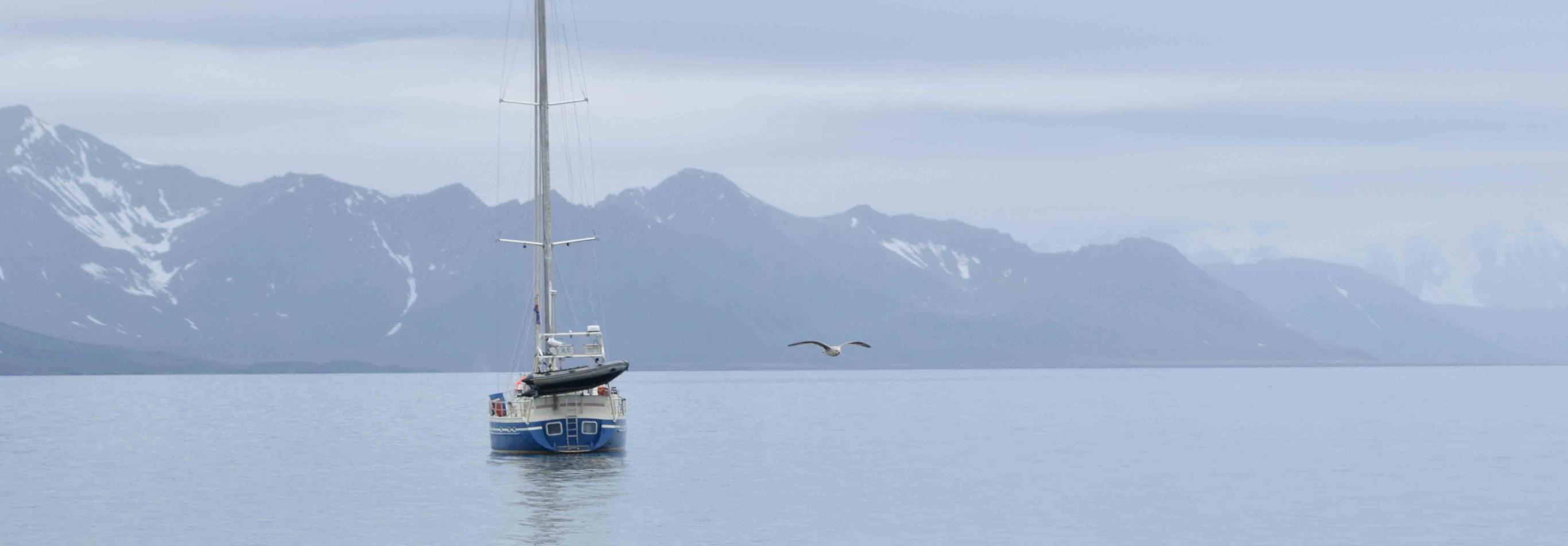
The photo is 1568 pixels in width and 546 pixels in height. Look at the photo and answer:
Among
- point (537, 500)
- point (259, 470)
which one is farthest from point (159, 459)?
point (537, 500)

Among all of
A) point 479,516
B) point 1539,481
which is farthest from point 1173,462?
point 479,516

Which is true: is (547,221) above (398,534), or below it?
above

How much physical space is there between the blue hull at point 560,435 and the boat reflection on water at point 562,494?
73cm

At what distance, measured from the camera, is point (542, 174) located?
91812mm

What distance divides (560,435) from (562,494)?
13710 millimetres

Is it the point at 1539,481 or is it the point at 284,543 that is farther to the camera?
the point at 1539,481

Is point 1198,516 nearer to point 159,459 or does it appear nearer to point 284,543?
point 284,543

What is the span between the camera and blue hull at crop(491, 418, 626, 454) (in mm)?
89812

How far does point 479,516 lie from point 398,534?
204 inches

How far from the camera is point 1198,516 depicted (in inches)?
2785

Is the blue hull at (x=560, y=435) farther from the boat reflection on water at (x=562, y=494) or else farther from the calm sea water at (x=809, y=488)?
the calm sea water at (x=809, y=488)

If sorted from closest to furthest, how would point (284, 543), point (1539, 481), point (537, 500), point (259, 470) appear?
point (284, 543), point (537, 500), point (1539, 481), point (259, 470)

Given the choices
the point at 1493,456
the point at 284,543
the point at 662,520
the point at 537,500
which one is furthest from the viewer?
the point at 1493,456

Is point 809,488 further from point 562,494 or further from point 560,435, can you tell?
point 560,435
